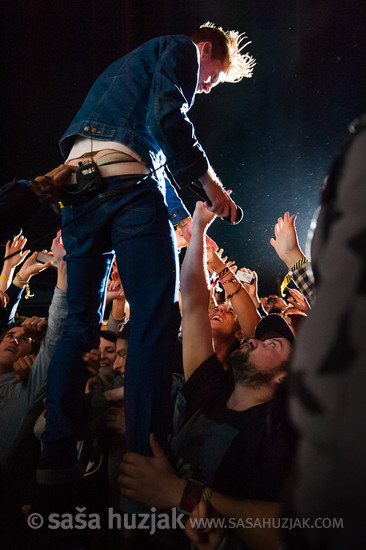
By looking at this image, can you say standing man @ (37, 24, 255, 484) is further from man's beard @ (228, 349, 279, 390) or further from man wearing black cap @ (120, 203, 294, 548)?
man's beard @ (228, 349, 279, 390)

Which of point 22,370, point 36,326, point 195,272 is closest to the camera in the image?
point 195,272

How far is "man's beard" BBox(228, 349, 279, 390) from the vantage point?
148 cm

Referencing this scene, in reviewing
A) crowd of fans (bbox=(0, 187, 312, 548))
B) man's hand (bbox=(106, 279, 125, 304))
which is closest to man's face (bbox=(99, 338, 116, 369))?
crowd of fans (bbox=(0, 187, 312, 548))

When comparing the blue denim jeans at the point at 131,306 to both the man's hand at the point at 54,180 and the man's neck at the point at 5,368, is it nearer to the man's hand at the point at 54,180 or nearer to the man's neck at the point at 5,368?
the man's hand at the point at 54,180

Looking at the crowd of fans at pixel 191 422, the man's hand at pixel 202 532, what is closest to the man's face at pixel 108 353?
the crowd of fans at pixel 191 422

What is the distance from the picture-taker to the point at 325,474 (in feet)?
1.02

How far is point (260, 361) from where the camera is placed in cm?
156

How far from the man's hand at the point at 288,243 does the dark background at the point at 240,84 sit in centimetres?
154

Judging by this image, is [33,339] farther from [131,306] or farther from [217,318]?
[131,306]

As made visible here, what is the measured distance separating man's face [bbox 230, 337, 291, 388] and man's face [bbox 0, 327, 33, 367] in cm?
125

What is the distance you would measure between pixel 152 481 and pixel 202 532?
173mm

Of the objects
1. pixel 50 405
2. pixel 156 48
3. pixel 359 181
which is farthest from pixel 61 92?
pixel 359 181

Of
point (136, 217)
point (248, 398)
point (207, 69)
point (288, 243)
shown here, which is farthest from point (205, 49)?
point (248, 398)

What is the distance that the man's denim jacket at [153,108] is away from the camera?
3.95 feet
